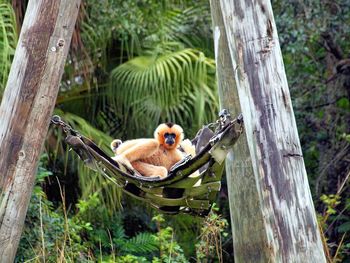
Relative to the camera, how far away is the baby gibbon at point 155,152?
19.4ft

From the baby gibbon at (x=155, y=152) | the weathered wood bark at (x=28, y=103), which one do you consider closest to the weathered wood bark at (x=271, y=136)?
the weathered wood bark at (x=28, y=103)

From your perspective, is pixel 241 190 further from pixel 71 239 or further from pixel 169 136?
pixel 71 239

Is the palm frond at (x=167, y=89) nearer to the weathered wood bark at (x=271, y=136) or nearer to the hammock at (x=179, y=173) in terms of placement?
the hammock at (x=179, y=173)

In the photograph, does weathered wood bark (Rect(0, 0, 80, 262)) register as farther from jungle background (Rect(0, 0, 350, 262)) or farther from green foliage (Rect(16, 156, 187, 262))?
jungle background (Rect(0, 0, 350, 262))

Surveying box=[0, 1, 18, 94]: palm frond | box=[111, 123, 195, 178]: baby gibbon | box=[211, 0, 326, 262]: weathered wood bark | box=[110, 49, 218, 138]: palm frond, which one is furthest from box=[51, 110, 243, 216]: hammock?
box=[110, 49, 218, 138]: palm frond

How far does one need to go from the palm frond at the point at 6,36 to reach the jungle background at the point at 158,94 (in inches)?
24.9

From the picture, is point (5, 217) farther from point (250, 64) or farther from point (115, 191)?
point (115, 191)

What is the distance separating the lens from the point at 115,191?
9.93 m

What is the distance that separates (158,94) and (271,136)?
19.2 feet

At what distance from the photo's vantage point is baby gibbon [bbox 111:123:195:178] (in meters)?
5.91

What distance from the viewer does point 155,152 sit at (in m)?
6.07

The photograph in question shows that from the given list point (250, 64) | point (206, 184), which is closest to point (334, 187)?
point (206, 184)

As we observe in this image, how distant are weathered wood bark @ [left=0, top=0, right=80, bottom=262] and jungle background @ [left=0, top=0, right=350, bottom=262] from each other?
183 inches

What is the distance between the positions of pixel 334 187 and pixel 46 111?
21.1ft
